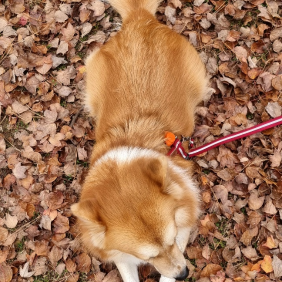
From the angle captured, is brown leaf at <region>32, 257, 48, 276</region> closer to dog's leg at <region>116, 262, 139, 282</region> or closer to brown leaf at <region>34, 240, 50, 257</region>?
brown leaf at <region>34, 240, 50, 257</region>

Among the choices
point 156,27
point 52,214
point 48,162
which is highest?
point 156,27

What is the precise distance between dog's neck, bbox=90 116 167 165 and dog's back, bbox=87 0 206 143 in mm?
70

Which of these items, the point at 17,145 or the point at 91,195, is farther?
the point at 17,145

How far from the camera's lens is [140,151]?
288cm

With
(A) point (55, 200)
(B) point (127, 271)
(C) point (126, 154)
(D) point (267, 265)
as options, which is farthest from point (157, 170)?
(A) point (55, 200)

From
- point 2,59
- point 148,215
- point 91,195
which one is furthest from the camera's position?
point 2,59

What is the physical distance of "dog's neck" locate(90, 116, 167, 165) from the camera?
10.1 feet

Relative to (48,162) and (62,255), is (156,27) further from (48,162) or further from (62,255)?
(62,255)

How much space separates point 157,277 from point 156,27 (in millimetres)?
2678

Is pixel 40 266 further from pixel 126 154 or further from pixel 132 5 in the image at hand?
pixel 132 5

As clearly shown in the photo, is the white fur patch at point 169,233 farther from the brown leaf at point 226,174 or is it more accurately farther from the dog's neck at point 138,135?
the brown leaf at point 226,174

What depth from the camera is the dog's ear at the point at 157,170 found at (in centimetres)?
240

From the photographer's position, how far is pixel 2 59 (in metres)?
4.70

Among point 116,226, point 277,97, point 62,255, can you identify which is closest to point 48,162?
point 62,255
